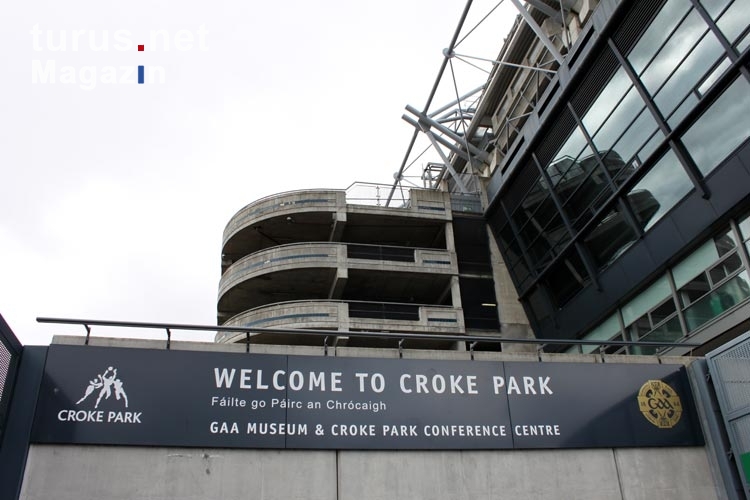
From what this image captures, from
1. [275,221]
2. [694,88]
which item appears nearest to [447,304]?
[275,221]

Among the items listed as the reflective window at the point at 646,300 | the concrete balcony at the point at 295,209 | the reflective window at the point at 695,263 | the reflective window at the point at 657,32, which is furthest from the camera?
the concrete balcony at the point at 295,209

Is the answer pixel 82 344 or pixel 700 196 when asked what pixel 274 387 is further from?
pixel 700 196

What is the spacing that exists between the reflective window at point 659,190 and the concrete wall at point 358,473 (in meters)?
9.46

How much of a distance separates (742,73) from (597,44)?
6.08m

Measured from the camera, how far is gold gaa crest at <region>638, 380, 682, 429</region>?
12117mm

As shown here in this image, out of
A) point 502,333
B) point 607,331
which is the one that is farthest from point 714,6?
point 502,333

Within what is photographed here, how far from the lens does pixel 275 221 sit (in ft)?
112

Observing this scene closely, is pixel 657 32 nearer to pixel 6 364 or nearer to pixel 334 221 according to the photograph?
pixel 334 221

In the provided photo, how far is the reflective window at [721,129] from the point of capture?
16438 mm

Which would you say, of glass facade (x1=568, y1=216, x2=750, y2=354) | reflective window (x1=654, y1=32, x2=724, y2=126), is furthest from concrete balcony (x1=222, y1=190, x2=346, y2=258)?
reflective window (x1=654, y1=32, x2=724, y2=126)

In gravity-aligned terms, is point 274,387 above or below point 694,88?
below

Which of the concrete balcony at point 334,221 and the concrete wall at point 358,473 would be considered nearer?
the concrete wall at point 358,473

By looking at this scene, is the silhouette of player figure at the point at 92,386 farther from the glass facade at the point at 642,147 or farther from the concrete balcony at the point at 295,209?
the concrete balcony at the point at 295,209

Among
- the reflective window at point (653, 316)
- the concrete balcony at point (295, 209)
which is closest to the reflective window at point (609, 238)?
the reflective window at point (653, 316)
